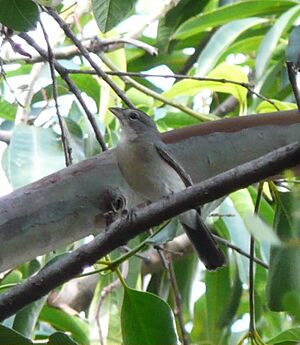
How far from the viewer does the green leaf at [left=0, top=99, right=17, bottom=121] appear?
2359 millimetres

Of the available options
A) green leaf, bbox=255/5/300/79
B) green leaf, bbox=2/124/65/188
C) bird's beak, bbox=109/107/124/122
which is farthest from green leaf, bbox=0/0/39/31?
green leaf, bbox=255/5/300/79

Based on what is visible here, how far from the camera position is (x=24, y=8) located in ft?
4.40

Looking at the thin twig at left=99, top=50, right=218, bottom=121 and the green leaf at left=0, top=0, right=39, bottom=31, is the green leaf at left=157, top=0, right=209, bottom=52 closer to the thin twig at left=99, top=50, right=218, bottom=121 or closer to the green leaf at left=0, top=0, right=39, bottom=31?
→ the thin twig at left=99, top=50, right=218, bottom=121

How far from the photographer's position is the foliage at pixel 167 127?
4.72ft

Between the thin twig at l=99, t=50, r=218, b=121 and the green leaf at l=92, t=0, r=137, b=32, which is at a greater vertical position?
the thin twig at l=99, t=50, r=218, b=121

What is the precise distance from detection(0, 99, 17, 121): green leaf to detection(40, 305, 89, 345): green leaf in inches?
21.3

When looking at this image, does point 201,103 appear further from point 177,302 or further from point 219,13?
point 177,302

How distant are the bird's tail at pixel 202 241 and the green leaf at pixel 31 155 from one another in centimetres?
29

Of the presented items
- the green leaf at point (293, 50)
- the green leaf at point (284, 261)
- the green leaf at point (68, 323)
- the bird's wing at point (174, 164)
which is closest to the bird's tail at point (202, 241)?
the bird's wing at point (174, 164)

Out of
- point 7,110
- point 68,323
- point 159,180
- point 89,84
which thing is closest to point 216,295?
point 68,323

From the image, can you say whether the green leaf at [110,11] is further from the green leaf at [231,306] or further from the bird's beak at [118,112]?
the green leaf at [231,306]

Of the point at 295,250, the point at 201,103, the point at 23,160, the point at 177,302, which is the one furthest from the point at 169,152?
the point at 201,103

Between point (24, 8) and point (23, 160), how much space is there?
46 centimetres

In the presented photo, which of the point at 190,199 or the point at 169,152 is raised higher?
the point at 169,152
